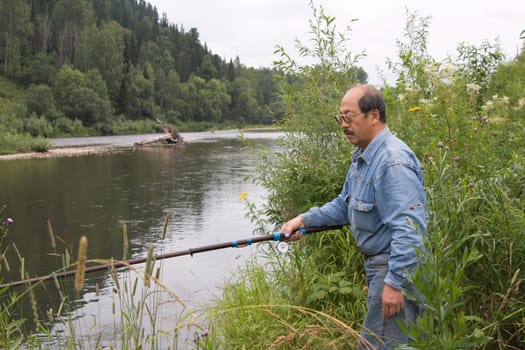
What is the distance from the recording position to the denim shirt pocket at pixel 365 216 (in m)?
2.68

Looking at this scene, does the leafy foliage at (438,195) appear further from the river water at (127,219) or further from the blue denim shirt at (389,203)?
the river water at (127,219)

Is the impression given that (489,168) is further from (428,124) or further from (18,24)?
(18,24)

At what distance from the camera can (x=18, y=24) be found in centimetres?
8294

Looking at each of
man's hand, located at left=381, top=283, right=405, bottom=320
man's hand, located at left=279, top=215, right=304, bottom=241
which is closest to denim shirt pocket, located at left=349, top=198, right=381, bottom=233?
man's hand, located at left=381, top=283, right=405, bottom=320

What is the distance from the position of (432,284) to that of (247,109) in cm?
10372

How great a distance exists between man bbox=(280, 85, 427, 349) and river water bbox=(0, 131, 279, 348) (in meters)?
1.26

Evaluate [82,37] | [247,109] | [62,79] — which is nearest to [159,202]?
[62,79]

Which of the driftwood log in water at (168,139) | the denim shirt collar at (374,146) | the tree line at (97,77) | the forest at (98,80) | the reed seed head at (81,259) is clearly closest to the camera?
the reed seed head at (81,259)

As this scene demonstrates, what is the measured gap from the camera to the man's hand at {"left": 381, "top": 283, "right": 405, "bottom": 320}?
2.47 m

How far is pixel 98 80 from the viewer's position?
7612 cm

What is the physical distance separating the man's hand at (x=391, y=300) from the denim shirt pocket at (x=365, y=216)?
32cm

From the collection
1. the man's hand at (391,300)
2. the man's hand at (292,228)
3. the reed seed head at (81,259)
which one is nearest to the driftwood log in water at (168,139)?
the man's hand at (292,228)

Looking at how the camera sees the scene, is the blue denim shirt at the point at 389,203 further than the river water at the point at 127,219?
No

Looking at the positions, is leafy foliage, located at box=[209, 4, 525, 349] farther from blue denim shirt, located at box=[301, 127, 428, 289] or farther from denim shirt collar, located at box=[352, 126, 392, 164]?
denim shirt collar, located at box=[352, 126, 392, 164]
